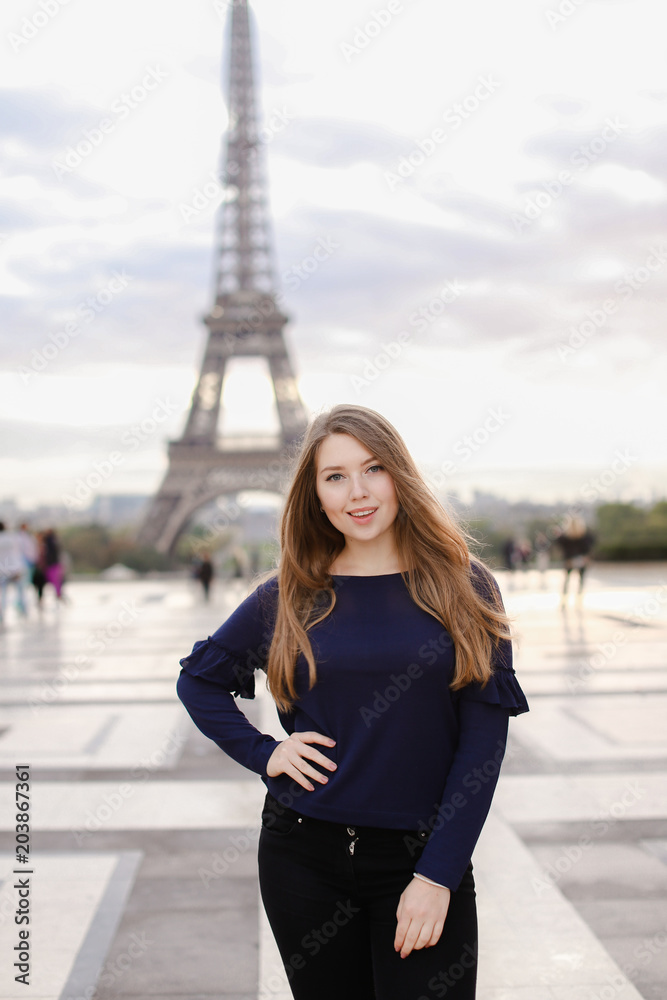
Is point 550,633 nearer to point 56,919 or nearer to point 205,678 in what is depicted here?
point 56,919

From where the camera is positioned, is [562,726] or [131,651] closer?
[562,726]

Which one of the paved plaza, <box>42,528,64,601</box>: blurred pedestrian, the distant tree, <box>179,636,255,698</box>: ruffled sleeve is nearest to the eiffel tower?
the distant tree

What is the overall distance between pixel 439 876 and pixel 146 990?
1589 millimetres

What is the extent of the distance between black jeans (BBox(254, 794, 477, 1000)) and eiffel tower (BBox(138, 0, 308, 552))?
1308 inches

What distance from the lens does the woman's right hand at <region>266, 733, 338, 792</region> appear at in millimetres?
1711

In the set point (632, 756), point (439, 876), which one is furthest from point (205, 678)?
point (632, 756)

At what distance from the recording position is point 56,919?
318 centimetres

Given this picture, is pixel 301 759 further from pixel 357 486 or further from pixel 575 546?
pixel 575 546

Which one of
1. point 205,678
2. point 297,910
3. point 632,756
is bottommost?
point 632,756

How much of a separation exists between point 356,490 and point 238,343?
36.8 m

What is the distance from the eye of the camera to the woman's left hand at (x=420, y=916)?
1.59m

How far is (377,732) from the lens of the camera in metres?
1.71

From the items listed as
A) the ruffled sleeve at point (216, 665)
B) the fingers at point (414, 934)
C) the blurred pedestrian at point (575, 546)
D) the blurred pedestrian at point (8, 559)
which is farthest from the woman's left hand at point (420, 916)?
the blurred pedestrian at point (575, 546)

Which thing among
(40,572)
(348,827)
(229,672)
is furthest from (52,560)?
(348,827)
